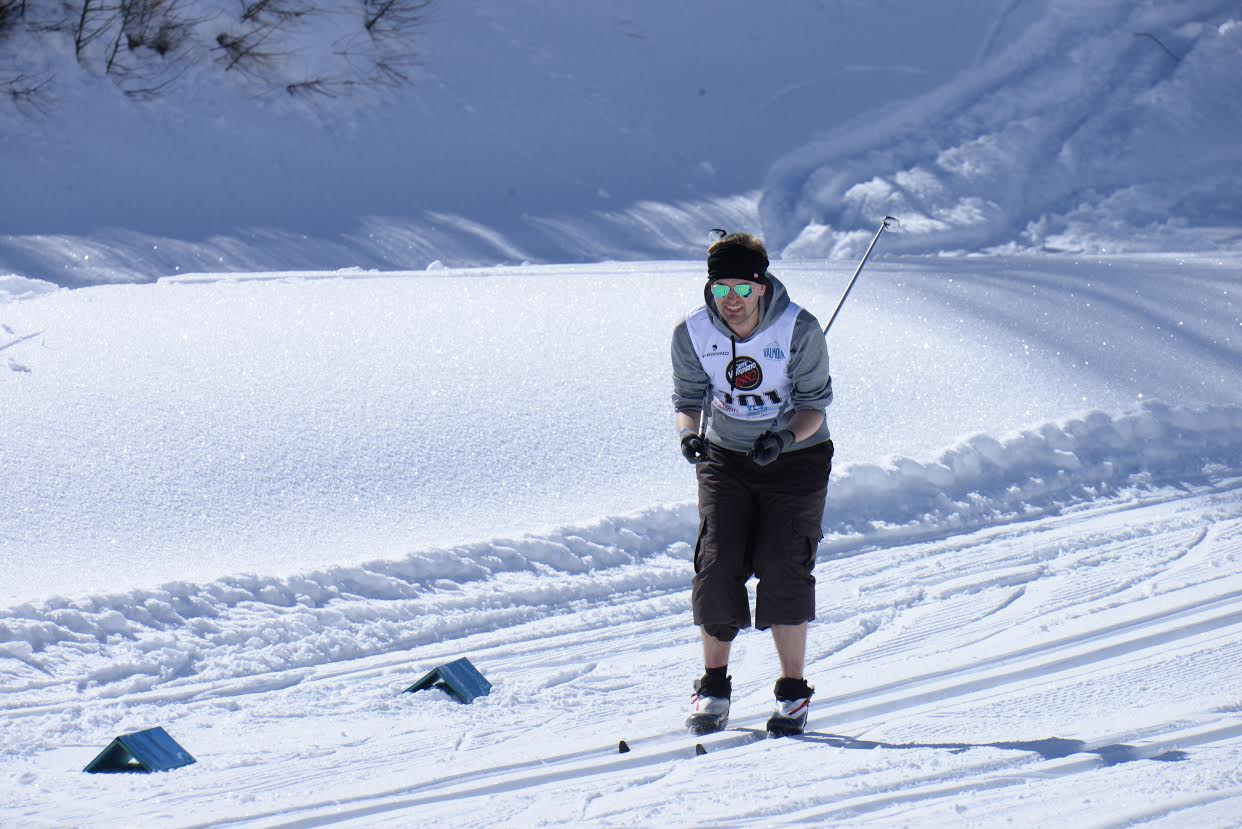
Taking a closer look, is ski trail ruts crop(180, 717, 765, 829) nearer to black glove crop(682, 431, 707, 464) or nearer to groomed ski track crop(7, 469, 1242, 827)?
groomed ski track crop(7, 469, 1242, 827)

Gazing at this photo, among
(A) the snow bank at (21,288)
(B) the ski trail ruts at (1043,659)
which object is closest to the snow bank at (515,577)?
(B) the ski trail ruts at (1043,659)

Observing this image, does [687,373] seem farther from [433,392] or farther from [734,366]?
[433,392]

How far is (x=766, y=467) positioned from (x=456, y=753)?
1.07 m

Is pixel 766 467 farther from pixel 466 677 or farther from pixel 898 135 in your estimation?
pixel 898 135

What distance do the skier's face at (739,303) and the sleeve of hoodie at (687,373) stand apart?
14 centimetres

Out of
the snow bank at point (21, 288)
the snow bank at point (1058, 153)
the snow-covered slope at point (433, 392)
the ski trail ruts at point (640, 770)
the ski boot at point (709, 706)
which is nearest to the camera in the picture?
the ski trail ruts at point (640, 770)

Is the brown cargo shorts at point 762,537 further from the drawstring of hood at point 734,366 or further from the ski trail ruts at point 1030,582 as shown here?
the ski trail ruts at point 1030,582

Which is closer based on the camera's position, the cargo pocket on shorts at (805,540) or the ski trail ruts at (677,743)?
the ski trail ruts at (677,743)

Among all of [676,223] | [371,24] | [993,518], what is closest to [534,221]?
[676,223]

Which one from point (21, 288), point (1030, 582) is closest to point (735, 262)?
point (1030, 582)

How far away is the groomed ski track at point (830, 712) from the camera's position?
319cm

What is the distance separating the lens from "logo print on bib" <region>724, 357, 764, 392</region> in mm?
3592

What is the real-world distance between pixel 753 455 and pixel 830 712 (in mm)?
819

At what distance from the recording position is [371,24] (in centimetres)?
1095
